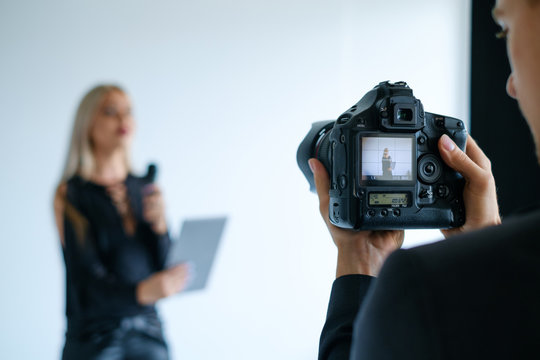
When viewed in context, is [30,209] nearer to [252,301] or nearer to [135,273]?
[135,273]

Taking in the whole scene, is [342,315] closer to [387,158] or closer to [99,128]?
[387,158]

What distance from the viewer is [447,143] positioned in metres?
0.77

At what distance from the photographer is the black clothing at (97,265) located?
1.54 m

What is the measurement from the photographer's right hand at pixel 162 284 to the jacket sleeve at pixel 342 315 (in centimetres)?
117

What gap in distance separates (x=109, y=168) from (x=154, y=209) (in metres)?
0.21

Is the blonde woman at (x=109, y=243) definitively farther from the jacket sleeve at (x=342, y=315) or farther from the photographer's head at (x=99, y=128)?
the jacket sleeve at (x=342, y=315)

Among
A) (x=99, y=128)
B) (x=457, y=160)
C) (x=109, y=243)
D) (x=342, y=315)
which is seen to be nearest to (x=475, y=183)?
(x=457, y=160)

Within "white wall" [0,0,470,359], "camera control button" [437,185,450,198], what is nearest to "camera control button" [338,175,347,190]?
"camera control button" [437,185,450,198]

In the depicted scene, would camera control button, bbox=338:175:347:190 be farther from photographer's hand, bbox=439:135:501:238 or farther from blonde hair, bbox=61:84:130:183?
blonde hair, bbox=61:84:130:183

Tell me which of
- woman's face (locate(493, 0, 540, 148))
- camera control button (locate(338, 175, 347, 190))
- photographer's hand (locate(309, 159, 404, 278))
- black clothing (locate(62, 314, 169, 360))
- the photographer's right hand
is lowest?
black clothing (locate(62, 314, 169, 360))

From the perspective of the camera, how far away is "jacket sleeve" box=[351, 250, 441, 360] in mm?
311

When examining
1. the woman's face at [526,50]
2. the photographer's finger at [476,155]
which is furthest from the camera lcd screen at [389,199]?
the woman's face at [526,50]

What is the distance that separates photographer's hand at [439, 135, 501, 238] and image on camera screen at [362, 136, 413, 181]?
6 centimetres

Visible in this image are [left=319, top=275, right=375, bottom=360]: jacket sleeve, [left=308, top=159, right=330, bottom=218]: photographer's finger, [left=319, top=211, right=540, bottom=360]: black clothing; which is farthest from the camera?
[left=308, top=159, right=330, bottom=218]: photographer's finger
